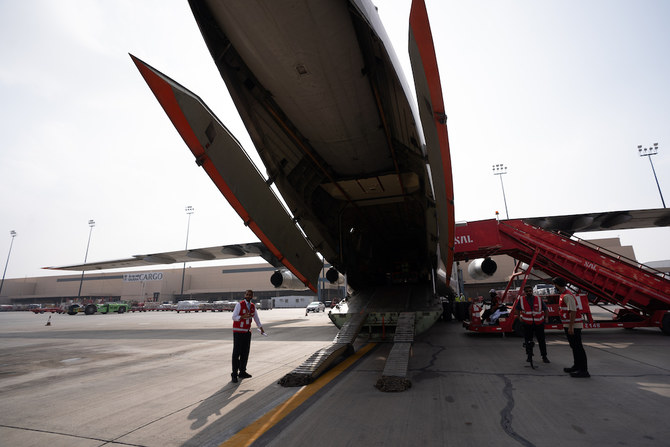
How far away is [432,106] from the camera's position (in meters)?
3.70

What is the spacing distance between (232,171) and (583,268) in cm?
891

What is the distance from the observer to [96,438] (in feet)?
8.93

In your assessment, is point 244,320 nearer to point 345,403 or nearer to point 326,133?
point 345,403

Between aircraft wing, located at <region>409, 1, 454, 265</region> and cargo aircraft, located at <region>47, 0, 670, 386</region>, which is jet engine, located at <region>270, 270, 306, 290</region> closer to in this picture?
cargo aircraft, located at <region>47, 0, 670, 386</region>

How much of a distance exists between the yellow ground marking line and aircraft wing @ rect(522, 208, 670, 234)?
384 inches

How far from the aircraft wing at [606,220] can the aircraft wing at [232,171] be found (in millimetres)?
8705

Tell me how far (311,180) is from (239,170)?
1.92 metres

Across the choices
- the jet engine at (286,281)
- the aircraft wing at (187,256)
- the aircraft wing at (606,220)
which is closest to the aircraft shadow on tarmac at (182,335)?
the jet engine at (286,281)

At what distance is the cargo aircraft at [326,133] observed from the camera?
138 inches

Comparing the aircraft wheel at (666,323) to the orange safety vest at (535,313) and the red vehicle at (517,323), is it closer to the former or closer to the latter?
the red vehicle at (517,323)

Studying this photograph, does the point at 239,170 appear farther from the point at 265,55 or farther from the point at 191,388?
the point at 191,388

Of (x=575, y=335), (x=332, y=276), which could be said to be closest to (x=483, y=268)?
(x=332, y=276)

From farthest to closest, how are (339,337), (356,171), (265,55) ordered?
(356,171)
(339,337)
(265,55)

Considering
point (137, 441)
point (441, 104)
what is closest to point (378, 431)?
point (137, 441)
